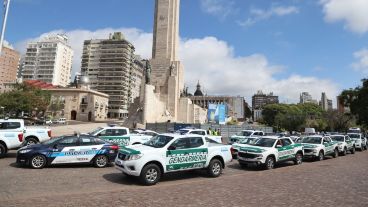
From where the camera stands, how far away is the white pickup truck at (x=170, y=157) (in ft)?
33.9

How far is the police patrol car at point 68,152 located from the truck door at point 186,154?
166 inches

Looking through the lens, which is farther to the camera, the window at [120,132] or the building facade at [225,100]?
the building facade at [225,100]

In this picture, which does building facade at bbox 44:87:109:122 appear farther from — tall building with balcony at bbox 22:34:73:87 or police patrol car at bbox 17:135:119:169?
police patrol car at bbox 17:135:119:169

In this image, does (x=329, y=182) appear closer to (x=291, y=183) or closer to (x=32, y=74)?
(x=291, y=183)

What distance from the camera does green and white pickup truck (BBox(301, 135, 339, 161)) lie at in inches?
774

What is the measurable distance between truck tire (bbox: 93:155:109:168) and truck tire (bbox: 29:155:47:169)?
208 cm

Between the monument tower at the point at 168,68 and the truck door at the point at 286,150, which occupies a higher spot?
the monument tower at the point at 168,68

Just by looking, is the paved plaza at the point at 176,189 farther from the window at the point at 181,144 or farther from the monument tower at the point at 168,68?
the monument tower at the point at 168,68

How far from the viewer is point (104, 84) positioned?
12019 cm

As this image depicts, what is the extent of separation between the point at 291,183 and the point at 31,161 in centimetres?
1026

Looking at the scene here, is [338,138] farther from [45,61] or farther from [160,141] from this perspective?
[45,61]

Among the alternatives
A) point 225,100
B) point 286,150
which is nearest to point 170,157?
point 286,150

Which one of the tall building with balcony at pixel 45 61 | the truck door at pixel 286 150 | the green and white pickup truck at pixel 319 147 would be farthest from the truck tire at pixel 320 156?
the tall building with balcony at pixel 45 61

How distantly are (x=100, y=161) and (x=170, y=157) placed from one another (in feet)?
14.3
